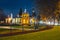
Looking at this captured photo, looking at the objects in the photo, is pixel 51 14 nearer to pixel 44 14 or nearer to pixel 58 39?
pixel 44 14

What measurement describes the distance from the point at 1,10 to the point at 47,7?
40.4 m

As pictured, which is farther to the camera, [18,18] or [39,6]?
[18,18]

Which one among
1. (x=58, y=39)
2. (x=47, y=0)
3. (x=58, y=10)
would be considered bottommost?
(x=58, y=39)

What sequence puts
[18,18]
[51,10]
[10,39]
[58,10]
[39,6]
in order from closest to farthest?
[10,39], [58,10], [51,10], [39,6], [18,18]

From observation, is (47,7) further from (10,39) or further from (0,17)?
(10,39)

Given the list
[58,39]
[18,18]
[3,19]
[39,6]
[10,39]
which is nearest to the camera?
[10,39]

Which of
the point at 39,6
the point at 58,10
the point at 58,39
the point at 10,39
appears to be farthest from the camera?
the point at 39,6

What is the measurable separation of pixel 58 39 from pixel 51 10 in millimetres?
45778

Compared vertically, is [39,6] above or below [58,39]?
above

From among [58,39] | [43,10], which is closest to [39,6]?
[43,10]

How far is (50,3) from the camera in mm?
65938

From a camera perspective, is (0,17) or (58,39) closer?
(58,39)

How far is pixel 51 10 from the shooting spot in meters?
65.7

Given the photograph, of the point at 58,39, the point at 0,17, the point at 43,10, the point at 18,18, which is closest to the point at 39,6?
the point at 43,10
